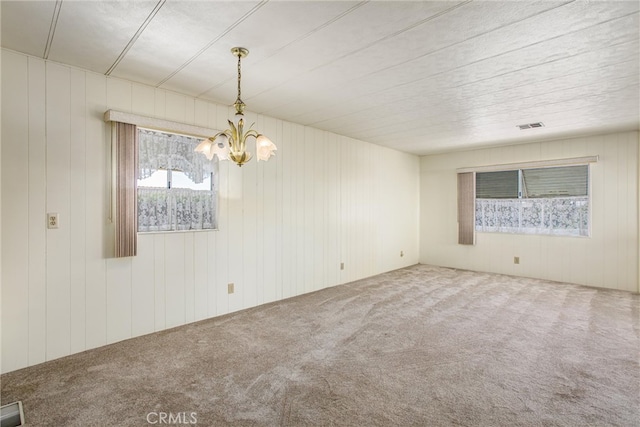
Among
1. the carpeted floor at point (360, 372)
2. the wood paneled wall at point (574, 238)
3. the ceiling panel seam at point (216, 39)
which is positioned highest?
the ceiling panel seam at point (216, 39)

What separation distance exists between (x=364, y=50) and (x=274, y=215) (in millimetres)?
2475

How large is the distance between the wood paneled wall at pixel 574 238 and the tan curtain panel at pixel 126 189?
19.3 feet

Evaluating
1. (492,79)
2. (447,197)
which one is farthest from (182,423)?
(447,197)

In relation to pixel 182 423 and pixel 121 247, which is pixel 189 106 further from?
pixel 182 423

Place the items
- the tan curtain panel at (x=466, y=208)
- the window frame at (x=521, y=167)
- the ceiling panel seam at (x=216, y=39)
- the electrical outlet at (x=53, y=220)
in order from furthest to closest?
the tan curtain panel at (x=466, y=208) < the window frame at (x=521, y=167) < the electrical outlet at (x=53, y=220) < the ceiling panel seam at (x=216, y=39)

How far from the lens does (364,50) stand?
8.15 feet

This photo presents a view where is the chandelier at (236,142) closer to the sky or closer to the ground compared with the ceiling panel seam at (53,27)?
closer to the ground

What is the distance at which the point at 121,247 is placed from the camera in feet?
9.82

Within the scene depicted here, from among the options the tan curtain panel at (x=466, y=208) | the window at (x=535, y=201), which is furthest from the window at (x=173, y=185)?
the window at (x=535, y=201)

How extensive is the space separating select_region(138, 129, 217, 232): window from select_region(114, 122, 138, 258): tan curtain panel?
15 centimetres

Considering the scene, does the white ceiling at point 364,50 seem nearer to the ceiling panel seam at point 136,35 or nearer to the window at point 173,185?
the ceiling panel seam at point 136,35

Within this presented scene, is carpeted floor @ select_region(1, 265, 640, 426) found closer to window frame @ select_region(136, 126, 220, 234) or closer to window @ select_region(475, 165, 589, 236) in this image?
window frame @ select_region(136, 126, 220, 234)

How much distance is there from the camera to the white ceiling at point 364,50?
1.98m

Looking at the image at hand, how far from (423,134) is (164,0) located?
421 centimetres
